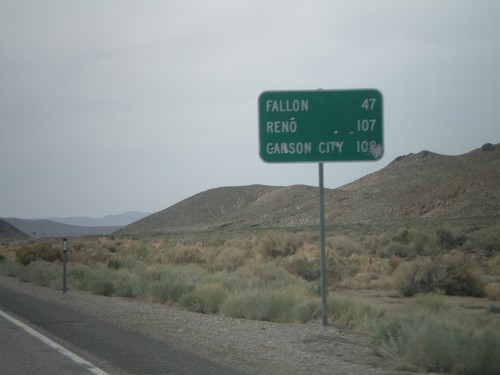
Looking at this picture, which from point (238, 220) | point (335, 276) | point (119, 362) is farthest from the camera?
point (238, 220)

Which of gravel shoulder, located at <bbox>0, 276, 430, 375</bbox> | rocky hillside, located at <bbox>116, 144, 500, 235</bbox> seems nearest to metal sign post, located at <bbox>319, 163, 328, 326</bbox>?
gravel shoulder, located at <bbox>0, 276, 430, 375</bbox>

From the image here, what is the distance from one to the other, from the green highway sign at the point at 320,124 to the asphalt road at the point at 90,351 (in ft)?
16.3

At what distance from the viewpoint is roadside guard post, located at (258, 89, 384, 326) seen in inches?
583

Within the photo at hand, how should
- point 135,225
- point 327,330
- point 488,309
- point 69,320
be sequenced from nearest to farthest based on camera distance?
point 327,330 < point 69,320 < point 488,309 < point 135,225

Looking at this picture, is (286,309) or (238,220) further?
(238,220)

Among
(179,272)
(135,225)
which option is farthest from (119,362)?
(135,225)

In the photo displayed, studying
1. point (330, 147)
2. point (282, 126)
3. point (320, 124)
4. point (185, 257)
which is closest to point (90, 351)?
point (282, 126)

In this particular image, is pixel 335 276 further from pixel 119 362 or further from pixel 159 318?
pixel 119 362

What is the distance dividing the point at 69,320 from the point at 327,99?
819 centimetres

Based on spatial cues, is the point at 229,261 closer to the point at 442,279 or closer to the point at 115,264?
the point at 115,264

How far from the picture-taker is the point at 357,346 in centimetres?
1236

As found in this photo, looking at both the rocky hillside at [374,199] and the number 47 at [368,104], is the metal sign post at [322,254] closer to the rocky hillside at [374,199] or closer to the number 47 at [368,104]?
the number 47 at [368,104]

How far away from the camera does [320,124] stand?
1487cm

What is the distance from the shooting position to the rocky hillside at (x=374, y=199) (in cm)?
7769
